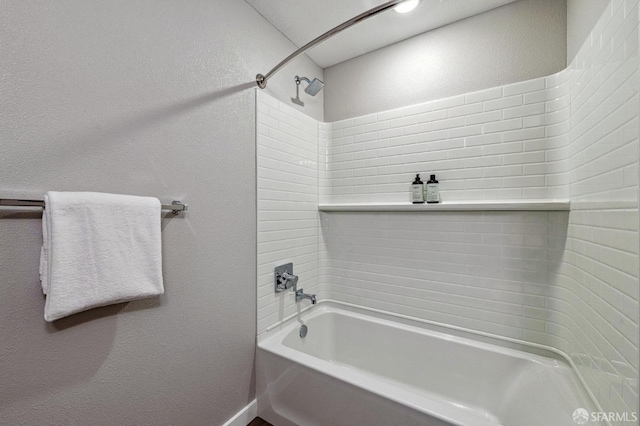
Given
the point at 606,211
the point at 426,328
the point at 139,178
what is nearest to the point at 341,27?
the point at 139,178

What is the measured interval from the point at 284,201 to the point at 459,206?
110 cm

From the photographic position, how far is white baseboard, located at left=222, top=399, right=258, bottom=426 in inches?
56.7

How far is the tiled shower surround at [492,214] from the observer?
91 centimetres

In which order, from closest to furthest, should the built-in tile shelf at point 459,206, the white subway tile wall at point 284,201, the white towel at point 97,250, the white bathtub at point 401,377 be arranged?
the white towel at point 97,250 < the white bathtub at point 401,377 < the built-in tile shelf at point 459,206 < the white subway tile wall at point 284,201

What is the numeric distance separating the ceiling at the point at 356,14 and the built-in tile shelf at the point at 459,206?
3.68 feet

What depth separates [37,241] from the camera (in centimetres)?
83

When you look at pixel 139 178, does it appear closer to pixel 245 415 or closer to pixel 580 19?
pixel 245 415

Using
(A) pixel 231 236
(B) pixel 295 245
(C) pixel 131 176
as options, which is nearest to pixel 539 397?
(B) pixel 295 245

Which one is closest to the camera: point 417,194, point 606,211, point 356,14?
point 606,211

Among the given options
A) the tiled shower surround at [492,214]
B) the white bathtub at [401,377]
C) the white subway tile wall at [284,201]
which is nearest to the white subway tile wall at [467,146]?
the tiled shower surround at [492,214]

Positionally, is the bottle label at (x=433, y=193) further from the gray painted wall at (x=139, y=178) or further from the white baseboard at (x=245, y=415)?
the white baseboard at (x=245, y=415)

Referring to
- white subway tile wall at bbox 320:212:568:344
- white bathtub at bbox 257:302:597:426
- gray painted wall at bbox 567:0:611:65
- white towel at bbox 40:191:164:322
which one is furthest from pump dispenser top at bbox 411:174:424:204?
white towel at bbox 40:191:164:322

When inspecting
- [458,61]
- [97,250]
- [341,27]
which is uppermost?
[458,61]

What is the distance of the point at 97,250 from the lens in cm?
87
